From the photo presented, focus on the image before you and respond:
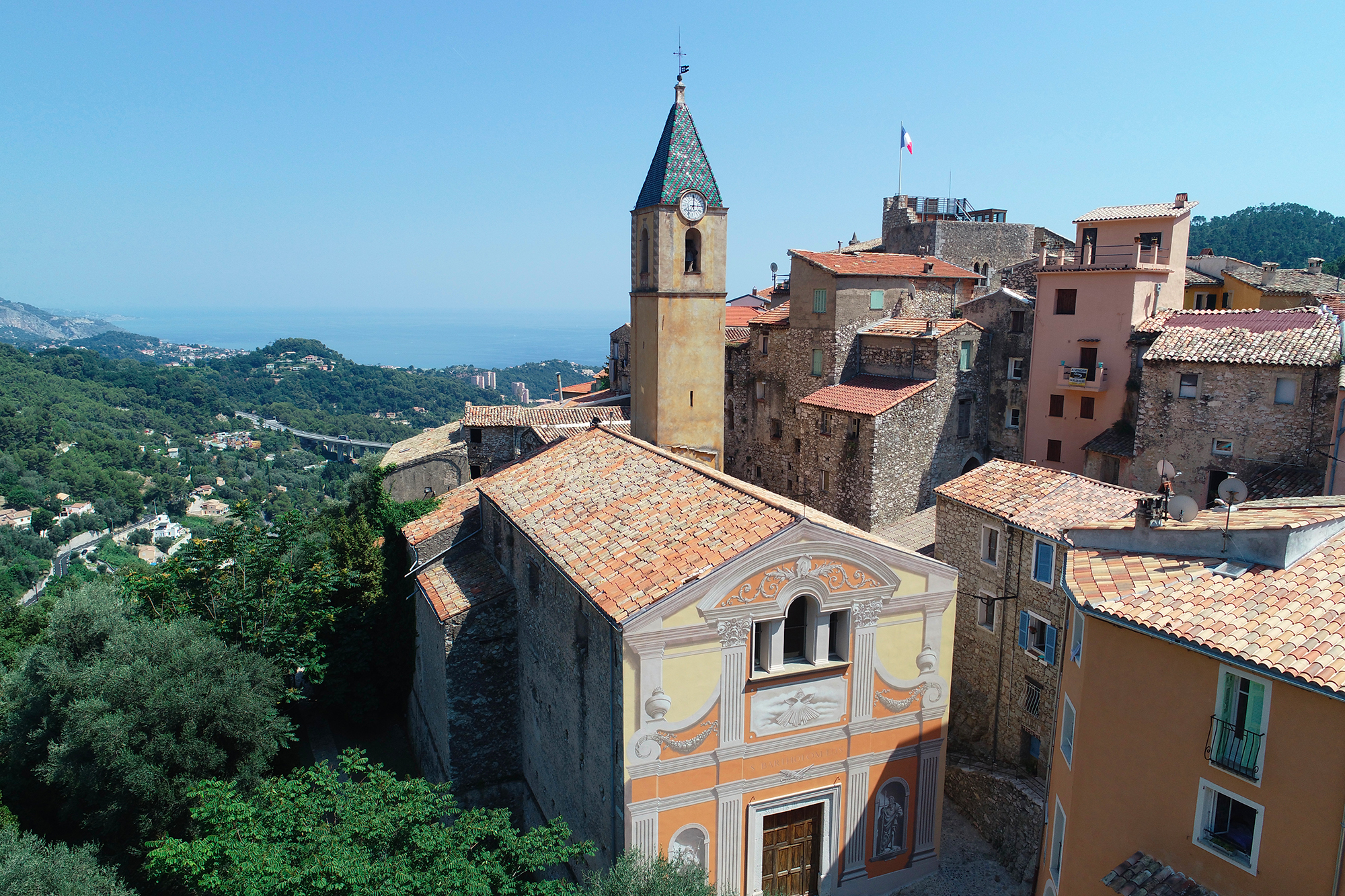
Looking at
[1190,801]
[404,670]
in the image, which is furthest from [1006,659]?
[404,670]

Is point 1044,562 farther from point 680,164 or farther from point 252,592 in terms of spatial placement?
point 252,592

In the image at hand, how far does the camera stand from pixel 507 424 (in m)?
36.2

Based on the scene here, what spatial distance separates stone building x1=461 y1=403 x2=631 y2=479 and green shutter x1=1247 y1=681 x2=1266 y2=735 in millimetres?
25112

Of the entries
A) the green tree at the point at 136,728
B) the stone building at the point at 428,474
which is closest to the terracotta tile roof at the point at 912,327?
the stone building at the point at 428,474

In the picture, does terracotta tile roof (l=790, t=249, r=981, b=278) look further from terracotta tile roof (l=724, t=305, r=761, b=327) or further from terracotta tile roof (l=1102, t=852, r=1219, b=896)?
terracotta tile roof (l=1102, t=852, r=1219, b=896)

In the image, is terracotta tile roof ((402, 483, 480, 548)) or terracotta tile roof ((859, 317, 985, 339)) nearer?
terracotta tile roof ((402, 483, 480, 548))

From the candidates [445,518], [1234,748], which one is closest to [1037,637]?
[1234,748]

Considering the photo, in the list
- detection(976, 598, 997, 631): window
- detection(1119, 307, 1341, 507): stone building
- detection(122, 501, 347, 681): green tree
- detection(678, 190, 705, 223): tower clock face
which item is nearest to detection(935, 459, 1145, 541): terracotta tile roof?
detection(976, 598, 997, 631): window

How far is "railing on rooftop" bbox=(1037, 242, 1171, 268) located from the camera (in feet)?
110

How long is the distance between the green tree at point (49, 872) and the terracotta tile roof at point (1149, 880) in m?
19.3

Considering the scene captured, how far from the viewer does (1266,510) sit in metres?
13.8

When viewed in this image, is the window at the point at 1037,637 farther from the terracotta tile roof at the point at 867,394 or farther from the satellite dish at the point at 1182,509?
the terracotta tile roof at the point at 867,394

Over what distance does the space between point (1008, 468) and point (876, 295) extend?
15962 mm

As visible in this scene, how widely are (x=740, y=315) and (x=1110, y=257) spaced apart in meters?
21.0
